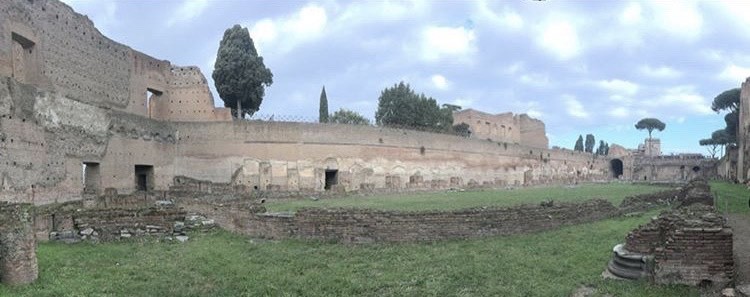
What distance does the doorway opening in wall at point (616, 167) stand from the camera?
66.1m

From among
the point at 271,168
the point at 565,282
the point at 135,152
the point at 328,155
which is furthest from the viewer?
the point at 328,155

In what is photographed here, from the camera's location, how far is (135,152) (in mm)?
22422

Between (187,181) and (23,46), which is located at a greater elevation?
(23,46)

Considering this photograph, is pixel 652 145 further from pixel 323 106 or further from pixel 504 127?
pixel 323 106

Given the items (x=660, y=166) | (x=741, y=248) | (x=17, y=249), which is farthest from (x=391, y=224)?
(x=660, y=166)

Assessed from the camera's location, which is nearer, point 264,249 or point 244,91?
point 264,249

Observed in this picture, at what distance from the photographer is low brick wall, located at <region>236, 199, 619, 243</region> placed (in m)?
9.70

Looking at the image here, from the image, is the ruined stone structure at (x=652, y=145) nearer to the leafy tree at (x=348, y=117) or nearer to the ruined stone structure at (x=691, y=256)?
the leafy tree at (x=348, y=117)

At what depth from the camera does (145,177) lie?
24.1m

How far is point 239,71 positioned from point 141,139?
10.2 metres

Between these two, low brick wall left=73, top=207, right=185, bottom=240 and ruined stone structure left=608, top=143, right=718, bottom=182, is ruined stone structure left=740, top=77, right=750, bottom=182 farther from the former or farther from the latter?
low brick wall left=73, top=207, right=185, bottom=240

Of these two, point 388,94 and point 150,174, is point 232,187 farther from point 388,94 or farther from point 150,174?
point 388,94

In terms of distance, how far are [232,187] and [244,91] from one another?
9.26 m

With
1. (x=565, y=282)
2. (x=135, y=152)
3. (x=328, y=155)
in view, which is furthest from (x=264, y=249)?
(x=328, y=155)
